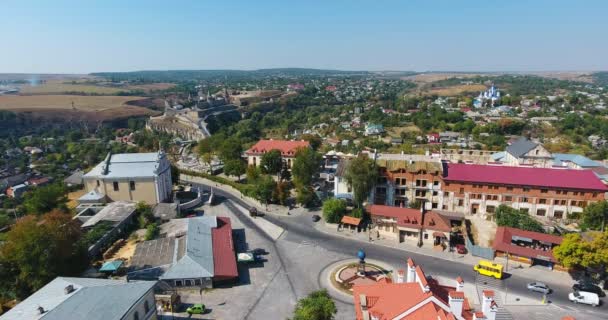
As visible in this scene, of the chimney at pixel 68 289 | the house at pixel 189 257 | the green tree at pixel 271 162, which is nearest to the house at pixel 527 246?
the house at pixel 189 257

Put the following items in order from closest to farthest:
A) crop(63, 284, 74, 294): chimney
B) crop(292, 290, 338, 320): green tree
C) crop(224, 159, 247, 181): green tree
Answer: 1. crop(292, 290, 338, 320): green tree
2. crop(63, 284, 74, 294): chimney
3. crop(224, 159, 247, 181): green tree

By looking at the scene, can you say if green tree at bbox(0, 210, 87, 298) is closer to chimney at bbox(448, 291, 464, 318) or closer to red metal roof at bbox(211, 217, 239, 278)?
red metal roof at bbox(211, 217, 239, 278)

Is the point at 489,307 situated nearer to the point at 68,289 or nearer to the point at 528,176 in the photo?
Answer: the point at 68,289

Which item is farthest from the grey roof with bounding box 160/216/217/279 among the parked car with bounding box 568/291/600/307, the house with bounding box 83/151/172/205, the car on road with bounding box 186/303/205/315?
the parked car with bounding box 568/291/600/307

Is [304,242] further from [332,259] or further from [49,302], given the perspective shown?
[49,302]

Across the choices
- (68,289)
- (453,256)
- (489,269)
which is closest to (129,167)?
(68,289)

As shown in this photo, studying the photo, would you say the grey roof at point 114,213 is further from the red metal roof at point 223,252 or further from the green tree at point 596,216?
the green tree at point 596,216
